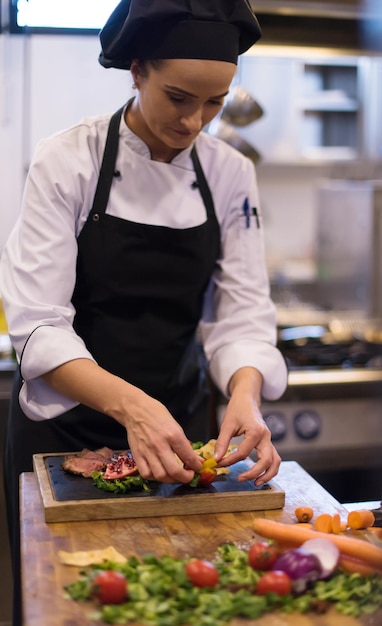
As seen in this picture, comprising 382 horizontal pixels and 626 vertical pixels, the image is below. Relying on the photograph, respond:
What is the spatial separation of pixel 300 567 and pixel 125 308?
2.87ft

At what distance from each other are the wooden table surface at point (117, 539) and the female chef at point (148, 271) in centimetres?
9

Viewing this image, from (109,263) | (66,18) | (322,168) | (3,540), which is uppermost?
(66,18)

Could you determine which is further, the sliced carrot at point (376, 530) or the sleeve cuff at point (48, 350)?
the sleeve cuff at point (48, 350)

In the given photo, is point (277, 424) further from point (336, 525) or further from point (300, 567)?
point (300, 567)

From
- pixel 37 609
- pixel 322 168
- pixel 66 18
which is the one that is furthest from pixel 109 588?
pixel 322 168

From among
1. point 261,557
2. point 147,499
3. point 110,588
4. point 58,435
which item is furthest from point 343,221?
point 110,588

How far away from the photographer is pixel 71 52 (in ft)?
11.1

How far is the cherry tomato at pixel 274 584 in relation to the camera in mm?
1239

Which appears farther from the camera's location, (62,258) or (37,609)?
(62,258)

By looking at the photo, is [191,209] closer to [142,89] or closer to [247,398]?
[142,89]

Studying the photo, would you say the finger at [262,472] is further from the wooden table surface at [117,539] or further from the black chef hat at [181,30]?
the black chef hat at [181,30]

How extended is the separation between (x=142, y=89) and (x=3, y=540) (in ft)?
5.40

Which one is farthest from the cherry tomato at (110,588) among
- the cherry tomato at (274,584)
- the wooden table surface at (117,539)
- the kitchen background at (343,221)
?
the kitchen background at (343,221)

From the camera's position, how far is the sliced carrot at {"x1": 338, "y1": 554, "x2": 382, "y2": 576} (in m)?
1.33
